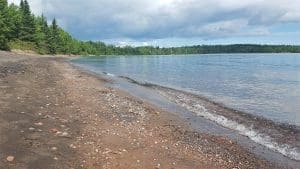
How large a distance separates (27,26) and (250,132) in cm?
10404

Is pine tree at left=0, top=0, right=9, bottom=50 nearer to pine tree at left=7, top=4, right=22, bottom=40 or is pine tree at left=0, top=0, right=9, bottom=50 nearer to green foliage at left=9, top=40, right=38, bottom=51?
pine tree at left=7, top=4, right=22, bottom=40

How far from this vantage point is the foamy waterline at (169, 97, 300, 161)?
16.9 meters

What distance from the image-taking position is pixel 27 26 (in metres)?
115

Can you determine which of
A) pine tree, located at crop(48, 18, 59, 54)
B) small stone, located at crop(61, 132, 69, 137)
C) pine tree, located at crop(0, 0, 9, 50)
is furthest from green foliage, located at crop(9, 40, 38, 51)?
small stone, located at crop(61, 132, 69, 137)

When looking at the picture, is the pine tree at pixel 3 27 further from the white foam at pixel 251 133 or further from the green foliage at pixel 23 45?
the white foam at pixel 251 133

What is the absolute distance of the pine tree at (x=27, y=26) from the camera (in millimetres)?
112613

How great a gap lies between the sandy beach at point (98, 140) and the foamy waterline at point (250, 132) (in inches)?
68.4

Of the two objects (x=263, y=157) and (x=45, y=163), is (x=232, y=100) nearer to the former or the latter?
(x=263, y=157)

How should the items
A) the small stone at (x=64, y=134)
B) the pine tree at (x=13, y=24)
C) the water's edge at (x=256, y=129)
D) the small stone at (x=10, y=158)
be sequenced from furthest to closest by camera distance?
1. the pine tree at (x=13, y=24)
2. the water's edge at (x=256, y=129)
3. the small stone at (x=64, y=134)
4. the small stone at (x=10, y=158)

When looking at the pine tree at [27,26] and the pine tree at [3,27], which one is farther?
the pine tree at [27,26]

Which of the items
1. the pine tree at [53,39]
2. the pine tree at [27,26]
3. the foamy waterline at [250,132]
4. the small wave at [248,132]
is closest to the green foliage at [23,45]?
the pine tree at [27,26]

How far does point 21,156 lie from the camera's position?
11.7 metres

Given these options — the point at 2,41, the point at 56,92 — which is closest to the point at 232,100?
the point at 56,92

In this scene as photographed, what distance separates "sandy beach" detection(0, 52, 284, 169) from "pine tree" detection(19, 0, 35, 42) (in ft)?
313
